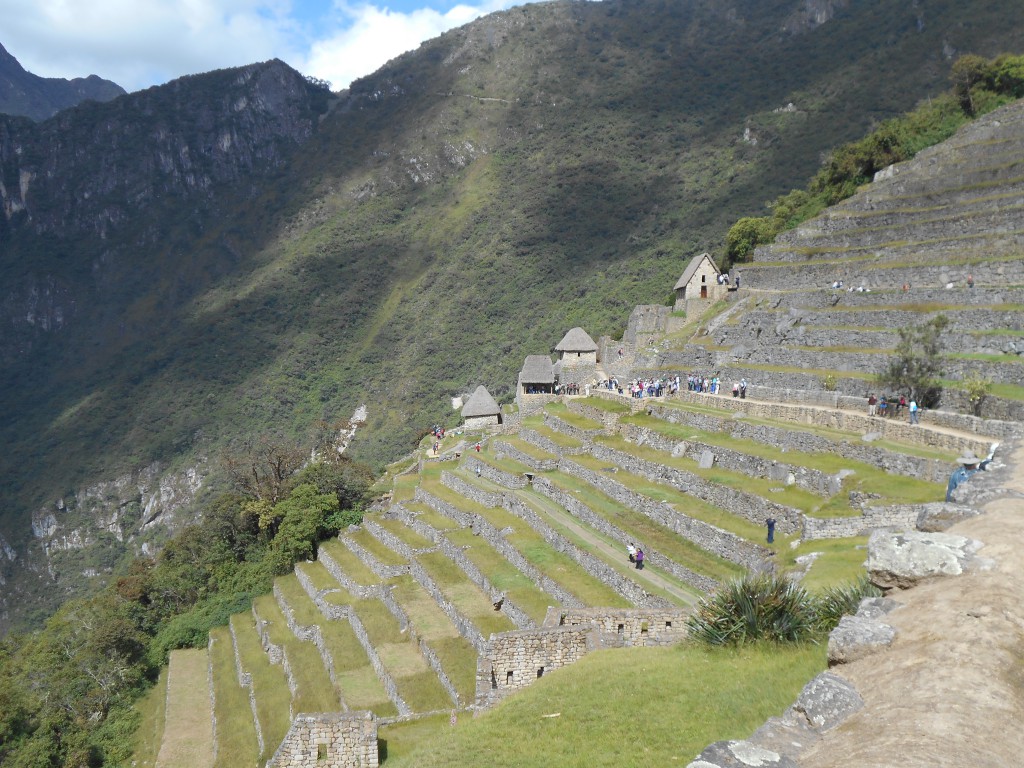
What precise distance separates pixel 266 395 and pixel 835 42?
119895 millimetres

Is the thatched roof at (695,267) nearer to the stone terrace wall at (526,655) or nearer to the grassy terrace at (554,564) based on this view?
the grassy terrace at (554,564)

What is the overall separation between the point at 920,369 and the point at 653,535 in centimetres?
975

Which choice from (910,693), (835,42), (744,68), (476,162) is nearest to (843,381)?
(910,693)

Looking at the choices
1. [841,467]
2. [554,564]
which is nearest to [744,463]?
[841,467]

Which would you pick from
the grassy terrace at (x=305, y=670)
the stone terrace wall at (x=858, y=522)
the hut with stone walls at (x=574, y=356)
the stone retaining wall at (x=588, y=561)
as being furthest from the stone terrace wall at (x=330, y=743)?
the hut with stone walls at (x=574, y=356)

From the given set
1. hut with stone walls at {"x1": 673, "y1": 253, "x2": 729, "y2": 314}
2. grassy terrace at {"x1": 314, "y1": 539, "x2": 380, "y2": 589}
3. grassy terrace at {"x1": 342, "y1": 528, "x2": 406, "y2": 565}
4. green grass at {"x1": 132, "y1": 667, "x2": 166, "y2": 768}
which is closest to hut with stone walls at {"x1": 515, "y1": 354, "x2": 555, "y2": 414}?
hut with stone walls at {"x1": 673, "y1": 253, "x2": 729, "y2": 314}

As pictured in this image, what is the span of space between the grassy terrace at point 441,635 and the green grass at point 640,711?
299 inches

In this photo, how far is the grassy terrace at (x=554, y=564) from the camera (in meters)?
18.1

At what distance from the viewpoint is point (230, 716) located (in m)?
23.8

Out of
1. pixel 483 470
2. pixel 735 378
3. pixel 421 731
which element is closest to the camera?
pixel 421 731

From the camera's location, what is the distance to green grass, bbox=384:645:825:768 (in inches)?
299

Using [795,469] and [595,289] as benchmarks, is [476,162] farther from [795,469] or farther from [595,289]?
[795,469]

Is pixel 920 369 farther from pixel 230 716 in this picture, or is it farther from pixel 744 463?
pixel 230 716

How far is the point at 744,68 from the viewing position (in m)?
148
